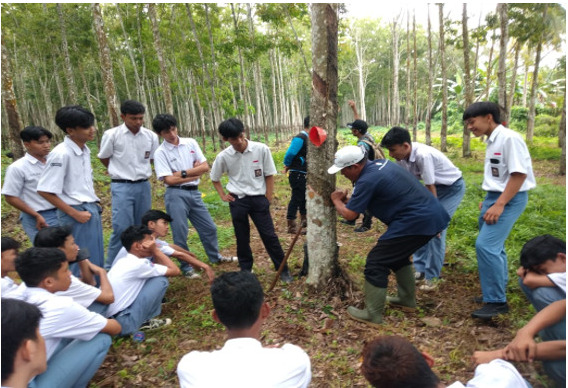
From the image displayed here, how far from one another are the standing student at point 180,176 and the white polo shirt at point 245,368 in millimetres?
2984

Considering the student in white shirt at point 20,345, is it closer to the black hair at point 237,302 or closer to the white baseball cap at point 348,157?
the black hair at point 237,302

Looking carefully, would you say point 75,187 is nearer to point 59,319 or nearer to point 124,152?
point 124,152

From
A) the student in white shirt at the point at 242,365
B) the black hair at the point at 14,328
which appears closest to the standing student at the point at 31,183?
the black hair at the point at 14,328

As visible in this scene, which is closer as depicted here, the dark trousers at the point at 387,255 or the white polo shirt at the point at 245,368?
the white polo shirt at the point at 245,368

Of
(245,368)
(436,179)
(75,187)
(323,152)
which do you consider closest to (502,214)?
(436,179)

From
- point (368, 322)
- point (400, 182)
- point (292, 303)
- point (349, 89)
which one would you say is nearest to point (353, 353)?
point (368, 322)

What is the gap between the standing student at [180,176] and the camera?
430 cm

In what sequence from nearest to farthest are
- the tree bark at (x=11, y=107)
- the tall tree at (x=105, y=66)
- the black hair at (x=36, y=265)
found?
the black hair at (x=36, y=265), the tree bark at (x=11, y=107), the tall tree at (x=105, y=66)

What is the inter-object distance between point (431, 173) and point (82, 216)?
147 inches

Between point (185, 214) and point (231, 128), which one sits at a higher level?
point (231, 128)

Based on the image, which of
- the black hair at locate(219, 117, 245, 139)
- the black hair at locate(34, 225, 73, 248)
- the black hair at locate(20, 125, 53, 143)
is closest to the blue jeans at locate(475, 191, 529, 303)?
the black hair at locate(219, 117, 245, 139)

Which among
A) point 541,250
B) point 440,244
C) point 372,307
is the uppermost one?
point 541,250

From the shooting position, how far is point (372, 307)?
3227mm

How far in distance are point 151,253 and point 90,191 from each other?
1.01m
